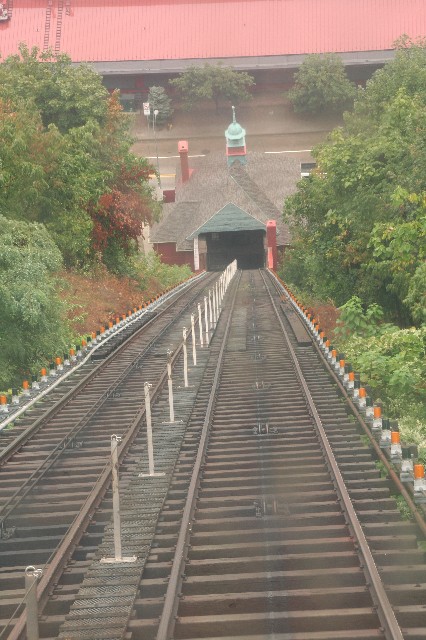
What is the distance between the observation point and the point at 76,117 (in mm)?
42031

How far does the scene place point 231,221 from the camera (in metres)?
65.3

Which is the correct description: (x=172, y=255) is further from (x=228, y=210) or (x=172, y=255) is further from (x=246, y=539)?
(x=246, y=539)

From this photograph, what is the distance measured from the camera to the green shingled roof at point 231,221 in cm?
6481

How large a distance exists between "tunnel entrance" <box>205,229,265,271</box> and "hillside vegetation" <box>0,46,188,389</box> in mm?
13853

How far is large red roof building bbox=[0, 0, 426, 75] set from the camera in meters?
81.5

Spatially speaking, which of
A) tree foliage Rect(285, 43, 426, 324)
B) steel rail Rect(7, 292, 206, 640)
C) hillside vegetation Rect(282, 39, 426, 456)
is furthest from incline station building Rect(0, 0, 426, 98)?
steel rail Rect(7, 292, 206, 640)

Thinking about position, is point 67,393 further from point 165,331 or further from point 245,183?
point 245,183

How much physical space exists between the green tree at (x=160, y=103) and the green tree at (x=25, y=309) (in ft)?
200

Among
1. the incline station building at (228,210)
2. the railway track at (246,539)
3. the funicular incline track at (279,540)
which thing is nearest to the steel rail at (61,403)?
the railway track at (246,539)

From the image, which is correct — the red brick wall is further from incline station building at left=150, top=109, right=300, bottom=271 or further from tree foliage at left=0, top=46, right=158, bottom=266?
tree foliage at left=0, top=46, right=158, bottom=266

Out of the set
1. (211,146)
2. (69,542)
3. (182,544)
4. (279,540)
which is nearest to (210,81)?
(211,146)

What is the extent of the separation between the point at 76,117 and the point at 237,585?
36.1m

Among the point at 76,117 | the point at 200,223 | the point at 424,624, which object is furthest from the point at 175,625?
the point at 200,223

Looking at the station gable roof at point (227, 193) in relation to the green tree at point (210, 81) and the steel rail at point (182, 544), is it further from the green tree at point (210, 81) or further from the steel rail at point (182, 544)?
the steel rail at point (182, 544)
